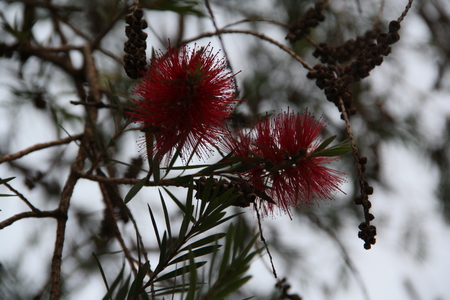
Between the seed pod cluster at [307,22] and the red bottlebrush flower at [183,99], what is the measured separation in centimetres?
30

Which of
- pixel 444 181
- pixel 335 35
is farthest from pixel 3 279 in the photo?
pixel 444 181

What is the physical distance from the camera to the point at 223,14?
5.99ft

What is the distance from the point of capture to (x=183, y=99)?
75 centimetres

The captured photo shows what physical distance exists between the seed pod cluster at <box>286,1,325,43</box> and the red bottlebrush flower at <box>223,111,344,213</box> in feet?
0.87

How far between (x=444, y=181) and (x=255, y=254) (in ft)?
4.88

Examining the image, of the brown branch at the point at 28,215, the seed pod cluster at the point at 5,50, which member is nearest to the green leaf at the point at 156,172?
the brown branch at the point at 28,215

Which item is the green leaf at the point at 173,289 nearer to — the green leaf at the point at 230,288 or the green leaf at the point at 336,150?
the green leaf at the point at 230,288

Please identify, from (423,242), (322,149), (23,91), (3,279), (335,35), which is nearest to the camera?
(322,149)

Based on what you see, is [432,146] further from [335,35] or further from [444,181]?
[335,35]

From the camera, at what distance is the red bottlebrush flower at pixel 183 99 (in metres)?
0.75

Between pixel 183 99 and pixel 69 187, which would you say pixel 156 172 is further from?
pixel 69 187

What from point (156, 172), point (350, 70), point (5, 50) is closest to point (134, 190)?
point (156, 172)

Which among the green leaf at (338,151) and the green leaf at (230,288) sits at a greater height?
the green leaf at (338,151)

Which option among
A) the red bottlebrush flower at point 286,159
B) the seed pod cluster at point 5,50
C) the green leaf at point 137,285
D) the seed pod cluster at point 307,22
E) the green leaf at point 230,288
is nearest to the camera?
the green leaf at point 230,288
